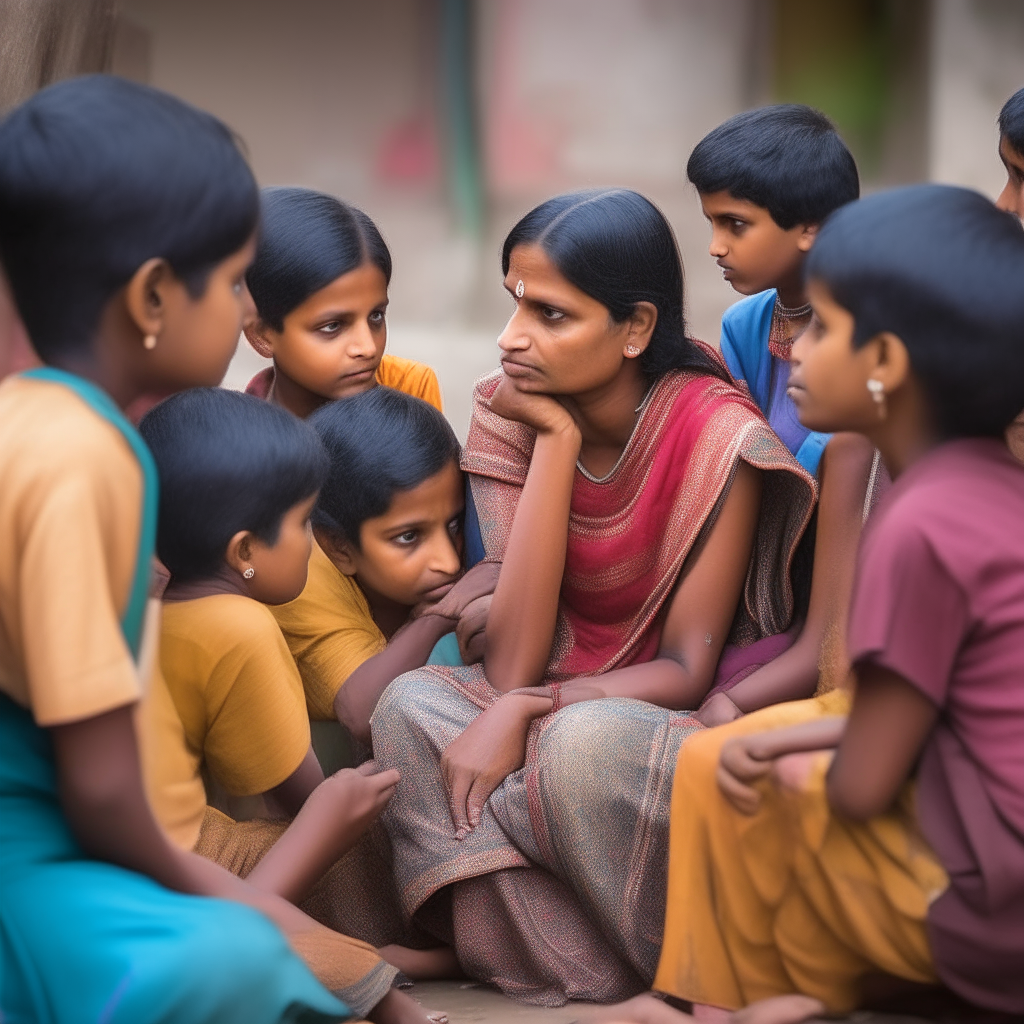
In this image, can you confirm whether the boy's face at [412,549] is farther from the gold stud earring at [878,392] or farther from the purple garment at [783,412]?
the gold stud earring at [878,392]

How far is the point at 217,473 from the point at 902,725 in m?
1.15

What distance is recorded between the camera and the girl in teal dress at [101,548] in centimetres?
170

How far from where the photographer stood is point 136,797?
1.78 m

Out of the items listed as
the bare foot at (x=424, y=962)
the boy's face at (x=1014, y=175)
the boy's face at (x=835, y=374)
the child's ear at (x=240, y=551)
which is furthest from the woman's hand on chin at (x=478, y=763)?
the boy's face at (x=1014, y=175)

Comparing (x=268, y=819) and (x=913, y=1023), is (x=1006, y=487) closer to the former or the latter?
(x=913, y=1023)

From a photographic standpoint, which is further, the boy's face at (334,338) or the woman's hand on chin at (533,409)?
the boy's face at (334,338)

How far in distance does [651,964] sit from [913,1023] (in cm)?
56

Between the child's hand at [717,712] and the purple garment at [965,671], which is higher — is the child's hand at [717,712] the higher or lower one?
the lower one

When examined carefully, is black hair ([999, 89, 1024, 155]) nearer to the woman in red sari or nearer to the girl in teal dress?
the woman in red sari

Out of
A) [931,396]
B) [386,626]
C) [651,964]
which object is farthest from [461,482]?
[931,396]

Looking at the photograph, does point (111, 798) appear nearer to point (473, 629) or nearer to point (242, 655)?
point (242, 655)

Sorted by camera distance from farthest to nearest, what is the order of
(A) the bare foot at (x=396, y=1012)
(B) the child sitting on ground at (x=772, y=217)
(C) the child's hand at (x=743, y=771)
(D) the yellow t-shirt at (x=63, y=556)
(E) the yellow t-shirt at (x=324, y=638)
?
(B) the child sitting on ground at (x=772, y=217) < (E) the yellow t-shirt at (x=324, y=638) < (A) the bare foot at (x=396, y=1012) < (C) the child's hand at (x=743, y=771) < (D) the yellow t-shirt at (x=63, y=556)

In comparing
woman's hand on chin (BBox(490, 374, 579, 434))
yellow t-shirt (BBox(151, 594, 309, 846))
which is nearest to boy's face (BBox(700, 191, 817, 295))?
woman's hand on chin (BBox(490, 374, 579, 434))

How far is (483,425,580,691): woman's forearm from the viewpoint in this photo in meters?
2.85
